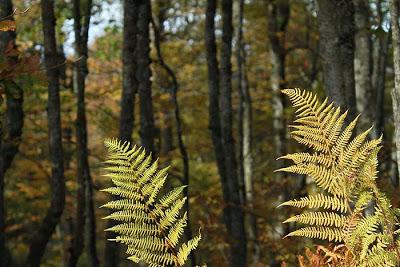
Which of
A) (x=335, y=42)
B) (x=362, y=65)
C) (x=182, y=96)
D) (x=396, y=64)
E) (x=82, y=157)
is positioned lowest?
(x=82, y=157)

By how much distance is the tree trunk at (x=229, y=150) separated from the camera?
33.5ft

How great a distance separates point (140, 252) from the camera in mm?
2291

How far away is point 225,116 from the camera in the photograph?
35.0 feet

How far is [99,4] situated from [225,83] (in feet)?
17.1

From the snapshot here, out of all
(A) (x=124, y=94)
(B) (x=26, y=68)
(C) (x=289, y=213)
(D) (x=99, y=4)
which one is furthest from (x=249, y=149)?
(B) (x=26, y=68)

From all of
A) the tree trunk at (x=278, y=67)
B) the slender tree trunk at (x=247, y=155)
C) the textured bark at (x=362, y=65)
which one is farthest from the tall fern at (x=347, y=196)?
the tree trunk at (x=278, y=67)

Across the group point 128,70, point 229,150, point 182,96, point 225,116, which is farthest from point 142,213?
point 182,96

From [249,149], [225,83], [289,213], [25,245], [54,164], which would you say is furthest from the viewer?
[25,245]

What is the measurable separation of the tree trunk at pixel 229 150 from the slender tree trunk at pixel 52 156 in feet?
11.5

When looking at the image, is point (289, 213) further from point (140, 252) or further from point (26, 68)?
point (140, 252)

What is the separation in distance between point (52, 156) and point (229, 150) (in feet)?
13.2

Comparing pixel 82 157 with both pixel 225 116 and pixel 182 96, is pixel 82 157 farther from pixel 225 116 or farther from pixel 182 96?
pixel 182 96

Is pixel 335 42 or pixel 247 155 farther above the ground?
pixel 335 42

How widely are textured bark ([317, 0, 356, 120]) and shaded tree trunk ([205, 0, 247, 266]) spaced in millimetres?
4866
